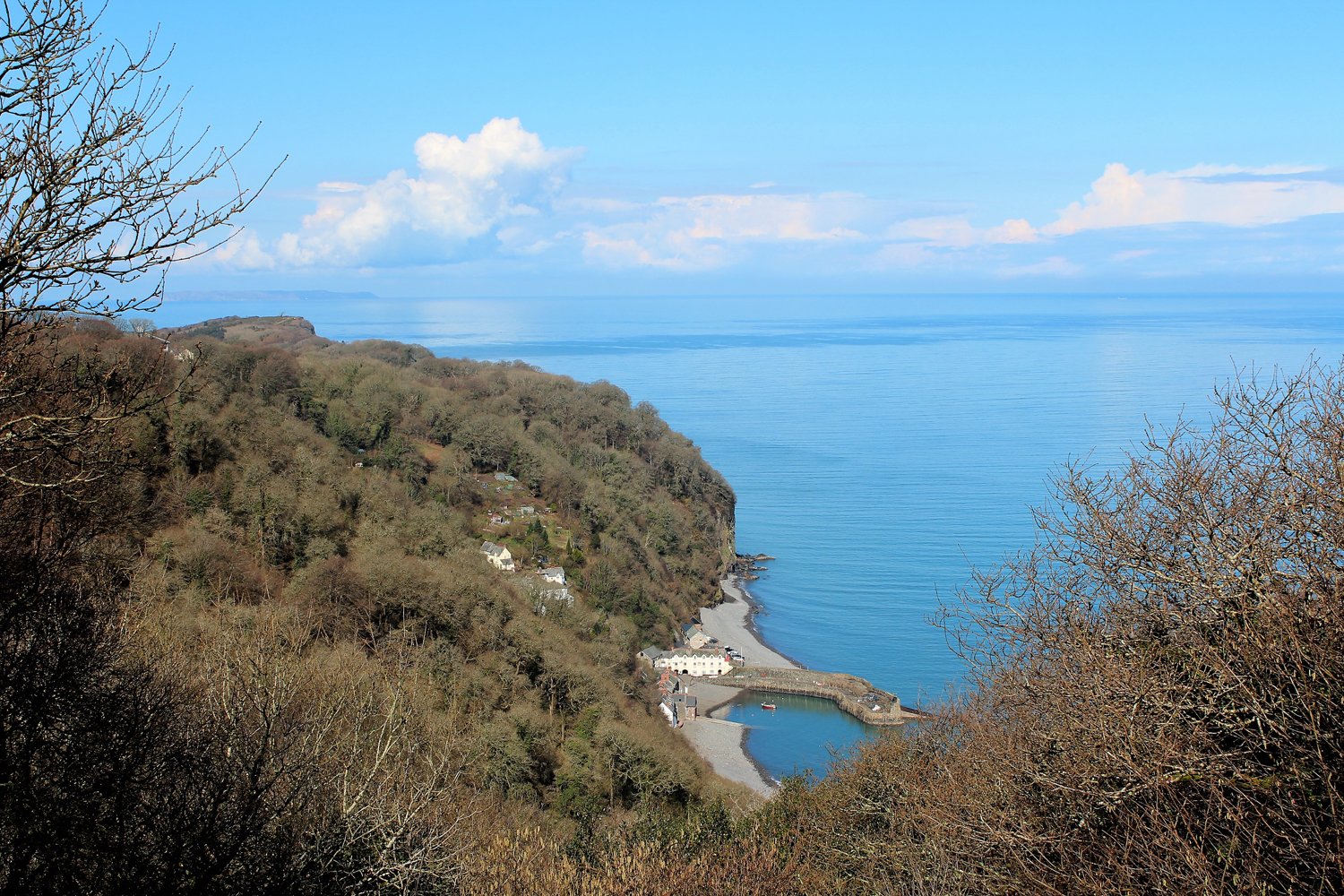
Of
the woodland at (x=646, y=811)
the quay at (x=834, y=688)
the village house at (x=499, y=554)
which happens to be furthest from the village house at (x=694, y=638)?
the woodland at (x=646, y=811)

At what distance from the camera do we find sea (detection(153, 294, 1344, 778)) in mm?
31547

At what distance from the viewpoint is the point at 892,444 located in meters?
61.3

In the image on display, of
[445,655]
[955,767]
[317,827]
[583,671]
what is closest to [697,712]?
[583,671]

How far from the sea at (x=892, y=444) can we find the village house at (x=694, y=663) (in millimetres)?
2292

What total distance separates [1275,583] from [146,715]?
634 centimetres

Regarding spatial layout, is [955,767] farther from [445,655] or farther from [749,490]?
[749,490]

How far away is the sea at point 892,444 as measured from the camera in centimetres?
3155

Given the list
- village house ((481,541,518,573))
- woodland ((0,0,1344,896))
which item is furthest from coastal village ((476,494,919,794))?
woodland ((0,0,1344,896))

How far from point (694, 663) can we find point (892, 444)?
112 ft

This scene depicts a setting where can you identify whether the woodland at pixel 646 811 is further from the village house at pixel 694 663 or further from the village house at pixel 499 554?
the village house at pixel 694 663

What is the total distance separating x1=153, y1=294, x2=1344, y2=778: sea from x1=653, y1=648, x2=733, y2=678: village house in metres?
2.29

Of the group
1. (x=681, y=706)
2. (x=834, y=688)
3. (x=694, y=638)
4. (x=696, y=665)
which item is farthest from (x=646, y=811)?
(x=694, y=638)

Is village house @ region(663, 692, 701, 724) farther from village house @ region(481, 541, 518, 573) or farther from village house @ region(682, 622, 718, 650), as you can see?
village house @ region(481, 541, 518, 573)

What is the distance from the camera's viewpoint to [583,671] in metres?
17.3
